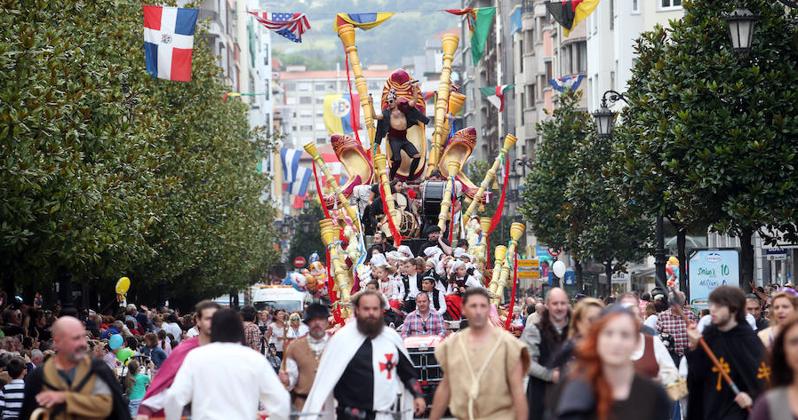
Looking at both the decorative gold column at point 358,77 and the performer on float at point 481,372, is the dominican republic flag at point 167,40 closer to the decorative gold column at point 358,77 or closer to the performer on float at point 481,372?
the decorative gold column at point 358,77

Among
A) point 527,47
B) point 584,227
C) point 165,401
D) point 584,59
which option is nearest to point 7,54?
point 165,401

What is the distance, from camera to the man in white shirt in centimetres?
1073

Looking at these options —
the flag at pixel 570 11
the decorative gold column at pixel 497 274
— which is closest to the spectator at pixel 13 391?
the decorative gold column at pixel 497 274

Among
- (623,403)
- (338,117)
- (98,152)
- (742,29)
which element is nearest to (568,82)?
(338,117)

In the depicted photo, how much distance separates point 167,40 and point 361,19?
3912 mm

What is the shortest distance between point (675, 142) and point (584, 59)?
41.4 metres

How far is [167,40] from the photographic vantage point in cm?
3212

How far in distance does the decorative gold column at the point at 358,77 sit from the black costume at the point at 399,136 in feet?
0.68

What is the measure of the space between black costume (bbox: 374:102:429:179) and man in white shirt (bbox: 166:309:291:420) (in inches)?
616

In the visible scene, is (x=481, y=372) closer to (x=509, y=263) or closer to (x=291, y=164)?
(x=509, y=263)

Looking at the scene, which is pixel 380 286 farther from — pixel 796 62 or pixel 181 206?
pixel 181 206

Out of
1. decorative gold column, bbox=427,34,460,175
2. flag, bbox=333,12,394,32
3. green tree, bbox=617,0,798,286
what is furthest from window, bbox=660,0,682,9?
decorative gold column, bbox=427,34,460,175

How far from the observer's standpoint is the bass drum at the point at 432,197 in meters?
25.3

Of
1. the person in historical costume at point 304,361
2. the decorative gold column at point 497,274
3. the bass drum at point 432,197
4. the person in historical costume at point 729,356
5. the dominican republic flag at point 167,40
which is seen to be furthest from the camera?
the dominican republic flag at point 167,40
